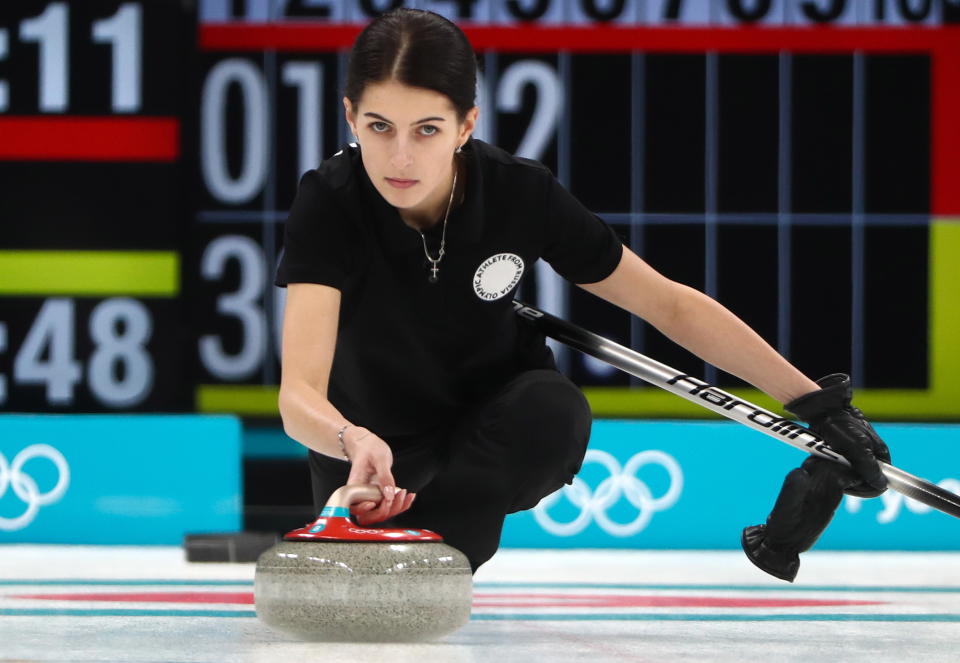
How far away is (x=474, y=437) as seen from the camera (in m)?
2.72

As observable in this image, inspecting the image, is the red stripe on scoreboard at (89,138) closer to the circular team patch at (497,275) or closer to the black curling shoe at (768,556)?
the circular team patch at (497,275)

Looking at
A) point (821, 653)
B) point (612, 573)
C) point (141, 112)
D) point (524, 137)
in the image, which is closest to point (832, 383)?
point (821, 653)

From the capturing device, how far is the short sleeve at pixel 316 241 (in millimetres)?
2439

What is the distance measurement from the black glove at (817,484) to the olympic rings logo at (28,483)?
385 cm

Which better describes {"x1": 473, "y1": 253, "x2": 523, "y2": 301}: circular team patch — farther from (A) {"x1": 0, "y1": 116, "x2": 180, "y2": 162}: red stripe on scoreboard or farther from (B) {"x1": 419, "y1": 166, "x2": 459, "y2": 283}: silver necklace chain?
(A) {"x1": 0, "y1": 116, "x2": 180, "y2": 162}: red stripe on scoreboard

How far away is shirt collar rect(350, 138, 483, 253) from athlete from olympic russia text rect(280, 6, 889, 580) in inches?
1.6

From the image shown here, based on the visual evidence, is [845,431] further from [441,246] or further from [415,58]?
[415,58]

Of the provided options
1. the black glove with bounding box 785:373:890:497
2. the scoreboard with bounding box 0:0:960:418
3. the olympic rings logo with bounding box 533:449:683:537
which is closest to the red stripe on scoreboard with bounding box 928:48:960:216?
the scoreboard with bounding box 0:0:960:418

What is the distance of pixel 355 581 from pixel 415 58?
81cm

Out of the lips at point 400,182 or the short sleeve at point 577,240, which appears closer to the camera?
the lips at point 400,182

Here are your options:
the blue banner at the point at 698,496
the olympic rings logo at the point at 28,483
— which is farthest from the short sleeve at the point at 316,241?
the olympic rings logo at the point at 28,483

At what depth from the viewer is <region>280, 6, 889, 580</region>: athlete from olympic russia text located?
2297mm

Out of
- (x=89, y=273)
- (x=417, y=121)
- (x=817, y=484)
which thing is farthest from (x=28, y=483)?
(x=417, y=121)

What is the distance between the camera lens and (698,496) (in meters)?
6.05
